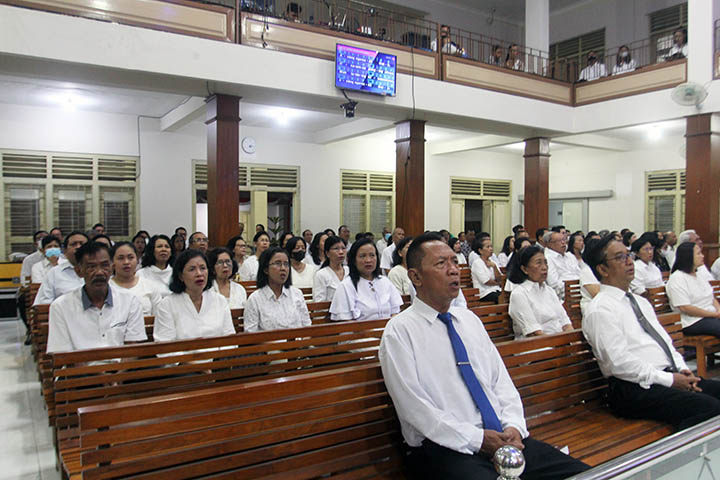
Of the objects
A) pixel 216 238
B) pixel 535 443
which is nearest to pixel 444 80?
pixel 216 238

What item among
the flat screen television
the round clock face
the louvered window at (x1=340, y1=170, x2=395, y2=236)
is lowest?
the louvered window at (x1=340, y1=170, x2=395, y2=236)

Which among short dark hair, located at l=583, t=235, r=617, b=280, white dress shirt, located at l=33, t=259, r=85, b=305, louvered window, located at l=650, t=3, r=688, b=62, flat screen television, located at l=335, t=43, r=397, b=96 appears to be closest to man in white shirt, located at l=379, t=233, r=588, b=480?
short dark hair, located at l=583, t=235, r=617, b=280

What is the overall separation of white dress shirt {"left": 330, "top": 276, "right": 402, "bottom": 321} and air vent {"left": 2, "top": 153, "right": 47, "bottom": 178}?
25.7 feet

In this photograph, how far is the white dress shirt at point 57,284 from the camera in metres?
4.36

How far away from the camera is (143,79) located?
6.47 metres

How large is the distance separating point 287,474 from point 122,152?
940cm

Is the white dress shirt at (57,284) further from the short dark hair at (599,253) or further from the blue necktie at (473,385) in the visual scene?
the short dark hair at (599,253)

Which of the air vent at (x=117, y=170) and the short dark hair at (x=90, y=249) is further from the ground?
the air vent at (x=117, y=170)

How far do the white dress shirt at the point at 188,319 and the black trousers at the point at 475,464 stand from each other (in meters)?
1.61

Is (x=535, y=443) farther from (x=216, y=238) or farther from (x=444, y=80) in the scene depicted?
(x=444, y=80)

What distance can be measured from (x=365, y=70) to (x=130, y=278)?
4566mm

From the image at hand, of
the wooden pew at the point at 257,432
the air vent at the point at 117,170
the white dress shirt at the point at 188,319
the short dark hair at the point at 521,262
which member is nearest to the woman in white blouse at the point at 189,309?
the white dress shirt at the point at 188,319

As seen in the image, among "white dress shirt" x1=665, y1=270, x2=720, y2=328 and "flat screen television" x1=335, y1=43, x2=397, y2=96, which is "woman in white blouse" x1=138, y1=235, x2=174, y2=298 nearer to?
"flat screen television" x1=335, y1=43, x2=397, y2=96

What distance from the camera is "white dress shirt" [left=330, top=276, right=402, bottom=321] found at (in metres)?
3.73
